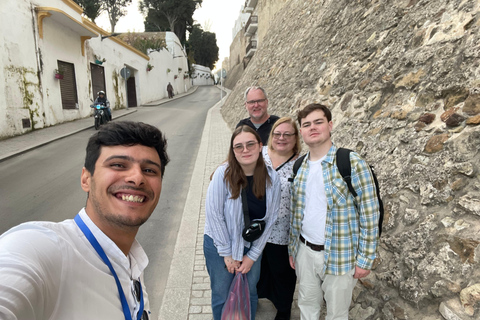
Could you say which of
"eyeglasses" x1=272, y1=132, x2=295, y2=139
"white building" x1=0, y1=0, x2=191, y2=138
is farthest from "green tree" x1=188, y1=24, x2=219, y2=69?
"eyeglasses" x1=272, y1=132, x2=295, y2=139

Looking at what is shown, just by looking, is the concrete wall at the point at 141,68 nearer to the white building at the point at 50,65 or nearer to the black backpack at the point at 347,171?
the white building at the point at 50,65

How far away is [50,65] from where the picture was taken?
42.0ft

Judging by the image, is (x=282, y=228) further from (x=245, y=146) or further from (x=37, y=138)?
(x=37, y=138)

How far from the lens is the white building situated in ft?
33.7

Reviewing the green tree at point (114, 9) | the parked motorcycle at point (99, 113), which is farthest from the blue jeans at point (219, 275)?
the green tree at point (114, 9)

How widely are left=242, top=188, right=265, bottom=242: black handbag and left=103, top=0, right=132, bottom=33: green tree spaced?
4304cm

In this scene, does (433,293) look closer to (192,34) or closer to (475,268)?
(475,268)

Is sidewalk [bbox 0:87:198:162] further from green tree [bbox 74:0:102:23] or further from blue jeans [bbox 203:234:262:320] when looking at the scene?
green tree [bbox 74:0:102:23]

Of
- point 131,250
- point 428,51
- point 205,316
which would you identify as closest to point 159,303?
point 205,316

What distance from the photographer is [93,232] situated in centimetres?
113

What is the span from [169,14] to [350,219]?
49.2 meters

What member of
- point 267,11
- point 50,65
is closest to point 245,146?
point 50,65

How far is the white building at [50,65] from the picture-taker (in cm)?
1027

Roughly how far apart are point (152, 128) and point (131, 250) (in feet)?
2.00
